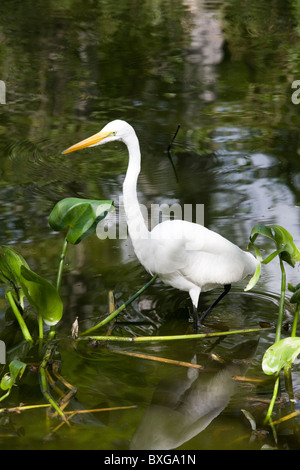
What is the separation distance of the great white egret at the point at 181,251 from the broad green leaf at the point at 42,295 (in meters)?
0.66

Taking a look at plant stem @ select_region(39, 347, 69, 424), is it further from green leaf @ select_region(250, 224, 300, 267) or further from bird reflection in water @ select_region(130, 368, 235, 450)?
green leaf @ select_region(250, 224, 300, 267)

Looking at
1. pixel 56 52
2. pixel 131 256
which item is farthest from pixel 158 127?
pixel 56 52

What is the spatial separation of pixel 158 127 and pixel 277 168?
4.92ft

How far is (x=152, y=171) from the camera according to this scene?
6.01 m

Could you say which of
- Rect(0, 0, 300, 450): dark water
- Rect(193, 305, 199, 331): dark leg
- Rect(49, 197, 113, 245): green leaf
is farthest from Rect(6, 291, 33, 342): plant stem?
Rect(193, 305, 199, 331): dark leg

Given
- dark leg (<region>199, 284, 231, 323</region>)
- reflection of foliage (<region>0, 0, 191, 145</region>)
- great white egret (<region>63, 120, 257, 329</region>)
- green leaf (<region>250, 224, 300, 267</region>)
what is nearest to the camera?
green leaf (<region>250, 224, 300, 267</region>)

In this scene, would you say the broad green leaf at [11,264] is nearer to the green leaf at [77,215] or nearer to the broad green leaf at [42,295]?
the broad green leaf at [42,295]

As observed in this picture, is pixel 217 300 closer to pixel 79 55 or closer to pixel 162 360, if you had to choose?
pixel 162 360

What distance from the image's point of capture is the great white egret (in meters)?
3.69

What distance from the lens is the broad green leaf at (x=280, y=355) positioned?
2803 millimetres

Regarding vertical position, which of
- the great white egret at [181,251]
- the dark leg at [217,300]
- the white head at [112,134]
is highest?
the white head at [112,134]

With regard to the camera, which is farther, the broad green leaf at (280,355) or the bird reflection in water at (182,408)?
the bird reflection in water at (182,408)

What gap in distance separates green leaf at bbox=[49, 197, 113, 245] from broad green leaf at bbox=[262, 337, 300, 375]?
3.65 ft

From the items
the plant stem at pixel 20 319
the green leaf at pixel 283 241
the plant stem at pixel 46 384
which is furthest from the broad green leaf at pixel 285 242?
the plant stem at pixel 20 319
